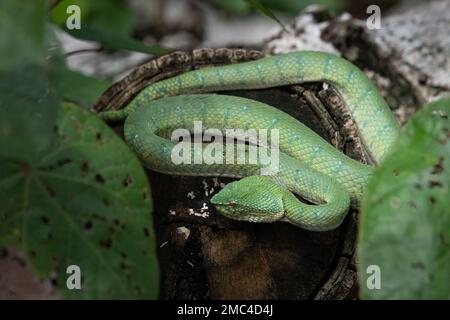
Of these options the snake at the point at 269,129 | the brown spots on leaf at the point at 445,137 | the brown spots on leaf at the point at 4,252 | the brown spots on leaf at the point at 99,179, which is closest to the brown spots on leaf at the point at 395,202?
the brown spots on leaf at the point at 445,137

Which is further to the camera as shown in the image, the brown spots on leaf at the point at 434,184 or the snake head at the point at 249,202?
the snake head at the point at 249,202

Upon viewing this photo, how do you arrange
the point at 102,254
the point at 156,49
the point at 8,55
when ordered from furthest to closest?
the point at 156,49, the point at 102,254, the point at 8,55

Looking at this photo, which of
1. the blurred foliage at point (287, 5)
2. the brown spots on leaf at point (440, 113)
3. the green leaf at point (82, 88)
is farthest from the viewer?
the blurred foliage at point (287, 5)

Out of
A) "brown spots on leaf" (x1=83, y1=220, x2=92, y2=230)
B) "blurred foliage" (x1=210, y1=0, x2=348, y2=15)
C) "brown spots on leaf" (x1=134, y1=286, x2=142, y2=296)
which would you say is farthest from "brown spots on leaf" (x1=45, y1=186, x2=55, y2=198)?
A: "blurred foliage" (x1=210, y1=0, x2=348, y2=15)

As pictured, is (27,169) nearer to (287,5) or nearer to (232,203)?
(232,203)

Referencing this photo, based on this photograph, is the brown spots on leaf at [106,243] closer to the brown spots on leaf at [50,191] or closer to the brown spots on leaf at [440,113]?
the brown spots on leaf at [50,191]
